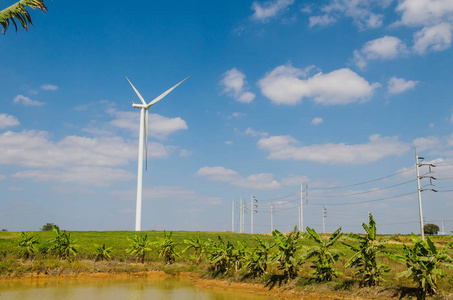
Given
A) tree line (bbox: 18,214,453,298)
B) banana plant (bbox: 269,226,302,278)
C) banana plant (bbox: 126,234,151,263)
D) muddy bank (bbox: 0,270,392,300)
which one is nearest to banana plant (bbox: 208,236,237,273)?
tree line (bbox: 18,214,453,298)

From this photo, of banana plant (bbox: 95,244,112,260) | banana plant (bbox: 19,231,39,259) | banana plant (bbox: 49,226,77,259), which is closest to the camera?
banana plant (bbox: 19,231,39,259)

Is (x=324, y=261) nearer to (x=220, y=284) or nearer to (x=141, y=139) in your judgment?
(x=220, y=284)

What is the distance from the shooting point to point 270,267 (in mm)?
21156

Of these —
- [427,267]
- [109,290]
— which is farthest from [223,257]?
[427,267]

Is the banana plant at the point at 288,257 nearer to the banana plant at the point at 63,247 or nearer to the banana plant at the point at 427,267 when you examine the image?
the banana plant at the point at 427,267

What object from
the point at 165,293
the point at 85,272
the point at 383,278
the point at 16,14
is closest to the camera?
the point at 16,14

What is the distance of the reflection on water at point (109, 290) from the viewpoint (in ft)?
57.5

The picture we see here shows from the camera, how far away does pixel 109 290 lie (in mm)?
19703

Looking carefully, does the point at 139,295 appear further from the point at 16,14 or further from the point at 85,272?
the point at 16,14

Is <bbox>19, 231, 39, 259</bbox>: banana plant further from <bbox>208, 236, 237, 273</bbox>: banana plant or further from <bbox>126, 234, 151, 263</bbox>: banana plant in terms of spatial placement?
<bbox>208, 236, 237, 273</bbox>: banana plant

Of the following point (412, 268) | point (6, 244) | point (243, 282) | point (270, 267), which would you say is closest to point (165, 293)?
point (243, 282)

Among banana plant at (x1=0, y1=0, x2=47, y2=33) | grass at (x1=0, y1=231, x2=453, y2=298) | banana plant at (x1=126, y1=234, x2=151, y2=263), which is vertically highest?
banana plant at (x1=0, y1=0, x2=47, y2=33)

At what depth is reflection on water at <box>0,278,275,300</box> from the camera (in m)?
17.5

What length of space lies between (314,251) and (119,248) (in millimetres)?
20264
